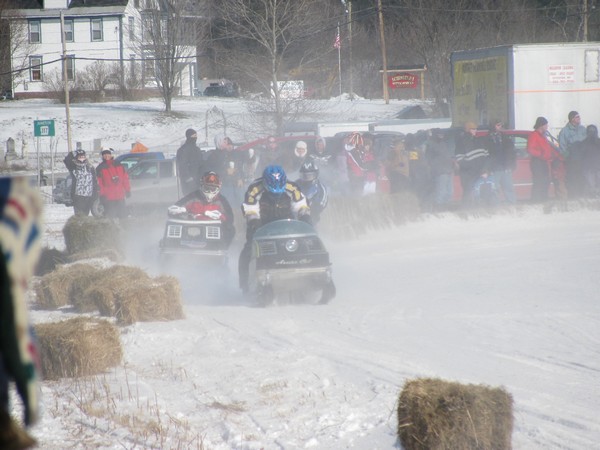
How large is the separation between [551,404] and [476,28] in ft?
157

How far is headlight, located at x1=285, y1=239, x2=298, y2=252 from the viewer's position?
1110 cm

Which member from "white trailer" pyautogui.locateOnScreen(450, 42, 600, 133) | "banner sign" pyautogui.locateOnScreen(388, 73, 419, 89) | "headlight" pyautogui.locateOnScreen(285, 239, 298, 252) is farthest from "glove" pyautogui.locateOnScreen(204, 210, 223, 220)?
"banner sign" pyautogui.locateOnScreen(388, 73, 419, 89)

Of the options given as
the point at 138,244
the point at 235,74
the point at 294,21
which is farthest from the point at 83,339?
the point at 235,74

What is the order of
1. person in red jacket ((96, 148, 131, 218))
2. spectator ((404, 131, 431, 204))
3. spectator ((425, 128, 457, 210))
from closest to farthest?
1. person in red jacket ((96, 148, 131, 218))
2. spectator ((425, 128, 457, 210))
3. spectator ((404, 131, 431, 204))

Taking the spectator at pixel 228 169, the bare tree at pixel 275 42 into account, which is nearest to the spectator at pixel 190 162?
the spectator at pixel 228 169

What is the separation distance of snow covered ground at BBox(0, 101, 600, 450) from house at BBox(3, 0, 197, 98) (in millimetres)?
52781

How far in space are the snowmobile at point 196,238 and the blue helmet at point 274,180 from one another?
1597mm

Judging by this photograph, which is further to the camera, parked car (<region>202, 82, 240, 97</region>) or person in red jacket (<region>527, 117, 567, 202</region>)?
parked car (<region>202, 82, 240, 97</region>)

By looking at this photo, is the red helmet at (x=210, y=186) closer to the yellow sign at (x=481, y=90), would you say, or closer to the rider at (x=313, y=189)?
the rider at (x=313, y=189)

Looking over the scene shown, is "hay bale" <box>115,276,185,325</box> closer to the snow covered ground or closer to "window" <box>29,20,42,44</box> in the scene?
the snow covered ground

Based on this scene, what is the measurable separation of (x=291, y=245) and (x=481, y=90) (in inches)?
592

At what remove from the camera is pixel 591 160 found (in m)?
19.5

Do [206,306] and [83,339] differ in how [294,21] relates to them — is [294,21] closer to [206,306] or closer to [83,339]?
[206,306]

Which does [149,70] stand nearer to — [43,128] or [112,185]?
[43,128]
